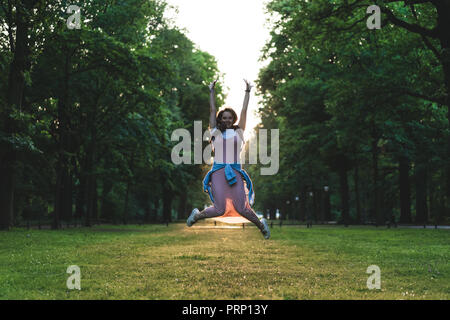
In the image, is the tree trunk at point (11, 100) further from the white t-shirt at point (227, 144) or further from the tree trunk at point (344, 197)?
the tree trunk at point (344, 197)

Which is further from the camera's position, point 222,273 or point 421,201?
point 421,201

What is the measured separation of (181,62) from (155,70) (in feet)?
66.7

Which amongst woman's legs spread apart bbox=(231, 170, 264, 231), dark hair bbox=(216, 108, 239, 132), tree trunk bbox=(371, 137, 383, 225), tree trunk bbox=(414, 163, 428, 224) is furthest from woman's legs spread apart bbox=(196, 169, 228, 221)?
tree trunk bbox=(414, 163, 428, 224)

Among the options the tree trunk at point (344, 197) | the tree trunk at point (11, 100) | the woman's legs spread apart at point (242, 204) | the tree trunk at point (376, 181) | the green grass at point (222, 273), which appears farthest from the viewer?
the tree trunk at point (344, 197)

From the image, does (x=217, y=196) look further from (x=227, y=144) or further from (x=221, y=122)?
(x=221, y=122)

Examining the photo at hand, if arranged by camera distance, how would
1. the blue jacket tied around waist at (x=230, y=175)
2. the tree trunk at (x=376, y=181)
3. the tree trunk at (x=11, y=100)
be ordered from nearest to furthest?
the blue jacket tied around waist at (x=230, y=175), the tree trunk at (x=11, y=100), the tree trunk at (x=376, y=181)

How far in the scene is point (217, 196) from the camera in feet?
22.2

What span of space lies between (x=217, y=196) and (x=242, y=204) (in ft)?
1.26

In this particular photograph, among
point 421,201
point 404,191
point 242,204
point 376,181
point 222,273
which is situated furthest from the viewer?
point 421,201

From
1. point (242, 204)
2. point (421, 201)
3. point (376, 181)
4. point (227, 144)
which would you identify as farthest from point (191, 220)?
point (421, 201)

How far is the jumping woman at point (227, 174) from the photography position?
6730mm

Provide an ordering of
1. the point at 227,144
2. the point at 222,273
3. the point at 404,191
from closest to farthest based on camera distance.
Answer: the point at 227,144 → the point at 222,273 → the point at 404,191

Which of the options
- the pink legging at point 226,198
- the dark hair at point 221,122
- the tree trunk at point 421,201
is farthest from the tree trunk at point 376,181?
the pink legging at point 226,198
